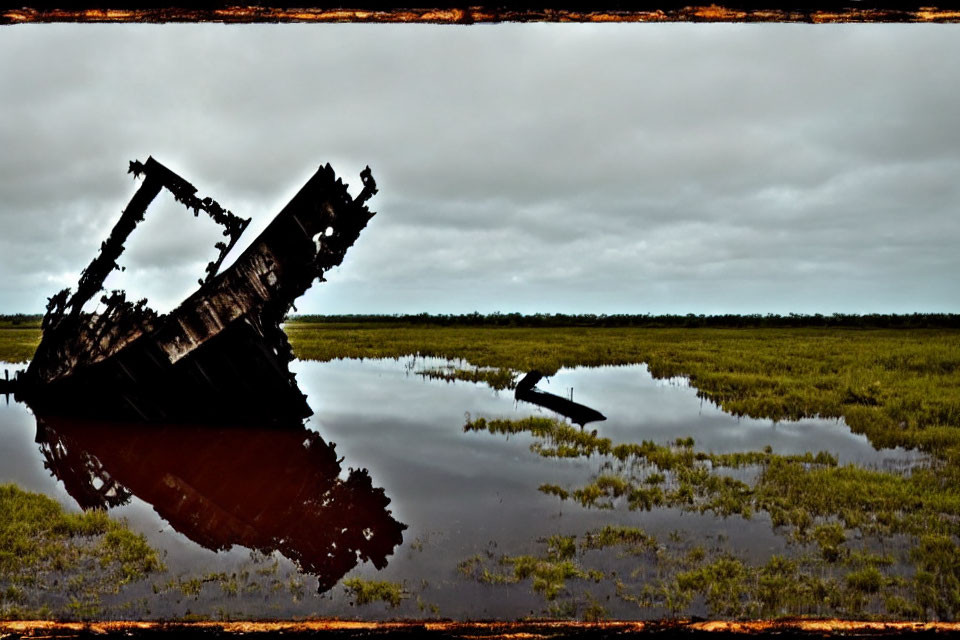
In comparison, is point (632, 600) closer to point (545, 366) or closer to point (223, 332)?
point (223, 332)

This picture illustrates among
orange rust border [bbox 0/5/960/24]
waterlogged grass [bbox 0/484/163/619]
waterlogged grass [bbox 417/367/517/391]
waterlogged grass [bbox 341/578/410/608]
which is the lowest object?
waterlogged grass [bbox 341/578/410/608]

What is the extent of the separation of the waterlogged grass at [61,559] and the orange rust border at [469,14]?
5229 millimetres

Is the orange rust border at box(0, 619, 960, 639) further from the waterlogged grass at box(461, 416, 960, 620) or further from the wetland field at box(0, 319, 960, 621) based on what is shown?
the waterlogged grass at box(461, 416, 960, 620)

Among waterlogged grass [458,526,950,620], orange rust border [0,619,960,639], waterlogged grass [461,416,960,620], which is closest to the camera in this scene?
orange rust border [0,619,960,639]

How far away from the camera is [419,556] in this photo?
655cm

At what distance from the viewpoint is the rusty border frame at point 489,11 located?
1377 mm

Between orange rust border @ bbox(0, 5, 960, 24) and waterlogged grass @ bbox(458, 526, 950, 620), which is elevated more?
orange rust border @ bbox(0, 5, 960, 24)

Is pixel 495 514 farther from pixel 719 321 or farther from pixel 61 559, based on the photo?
pixel 719 321

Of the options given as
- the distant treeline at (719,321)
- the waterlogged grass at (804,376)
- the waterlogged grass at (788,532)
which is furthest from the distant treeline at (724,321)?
the waterlogged grass at (788,532)

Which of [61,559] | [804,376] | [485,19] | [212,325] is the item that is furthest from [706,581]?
[804,376]

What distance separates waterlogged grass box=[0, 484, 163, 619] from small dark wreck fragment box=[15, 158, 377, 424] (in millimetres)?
4764

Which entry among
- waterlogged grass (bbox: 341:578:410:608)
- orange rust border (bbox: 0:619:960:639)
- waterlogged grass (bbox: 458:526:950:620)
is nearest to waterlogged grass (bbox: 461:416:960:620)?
waterlogged grass (bbox: 458:526:950:620)

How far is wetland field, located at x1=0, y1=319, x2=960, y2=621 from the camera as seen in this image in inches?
215

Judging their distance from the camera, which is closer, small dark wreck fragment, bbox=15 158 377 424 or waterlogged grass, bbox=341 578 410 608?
waterlogged grass, bbox=341 578 410 608
